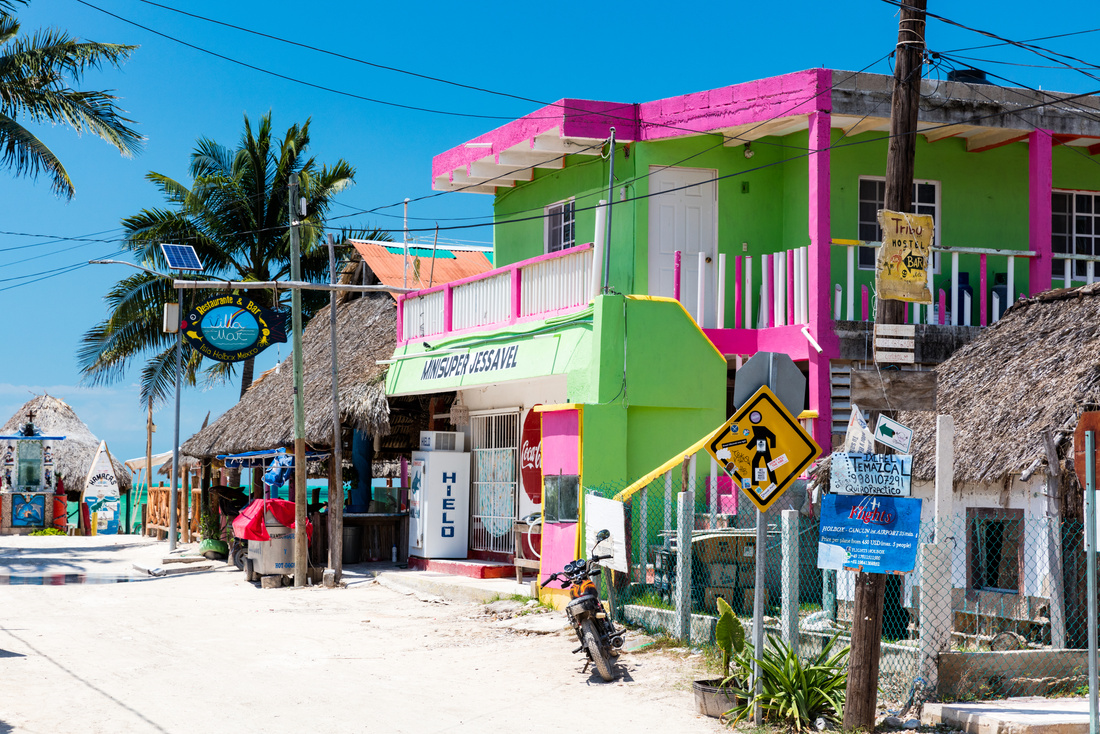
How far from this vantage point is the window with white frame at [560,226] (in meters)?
19.1

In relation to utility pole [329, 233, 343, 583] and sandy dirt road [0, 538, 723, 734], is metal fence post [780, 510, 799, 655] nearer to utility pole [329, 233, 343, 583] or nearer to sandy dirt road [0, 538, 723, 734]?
sandy dirt road [0, 538, 723, 734]

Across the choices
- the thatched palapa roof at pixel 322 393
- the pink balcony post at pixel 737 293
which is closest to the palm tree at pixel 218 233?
the thatched palapa roof at pixel 322 393

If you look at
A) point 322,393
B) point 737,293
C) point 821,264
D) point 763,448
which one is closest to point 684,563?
point 763,448

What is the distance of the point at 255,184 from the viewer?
113 feet

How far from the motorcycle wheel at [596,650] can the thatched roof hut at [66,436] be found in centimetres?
3601

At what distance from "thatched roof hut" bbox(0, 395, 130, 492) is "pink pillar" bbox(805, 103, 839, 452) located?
3443 cm

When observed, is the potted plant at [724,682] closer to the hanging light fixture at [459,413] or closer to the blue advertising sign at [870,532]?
the blue advertising sign at [870,532]

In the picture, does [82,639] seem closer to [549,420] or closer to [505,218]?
[549,420]

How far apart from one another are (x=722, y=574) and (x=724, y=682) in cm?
273

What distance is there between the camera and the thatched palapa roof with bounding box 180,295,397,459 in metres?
20.4

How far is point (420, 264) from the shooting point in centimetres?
2303

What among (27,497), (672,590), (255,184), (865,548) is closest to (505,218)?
(672,590)

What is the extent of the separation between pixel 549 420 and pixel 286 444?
8818 millimetres

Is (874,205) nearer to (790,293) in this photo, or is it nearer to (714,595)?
(790,293)
